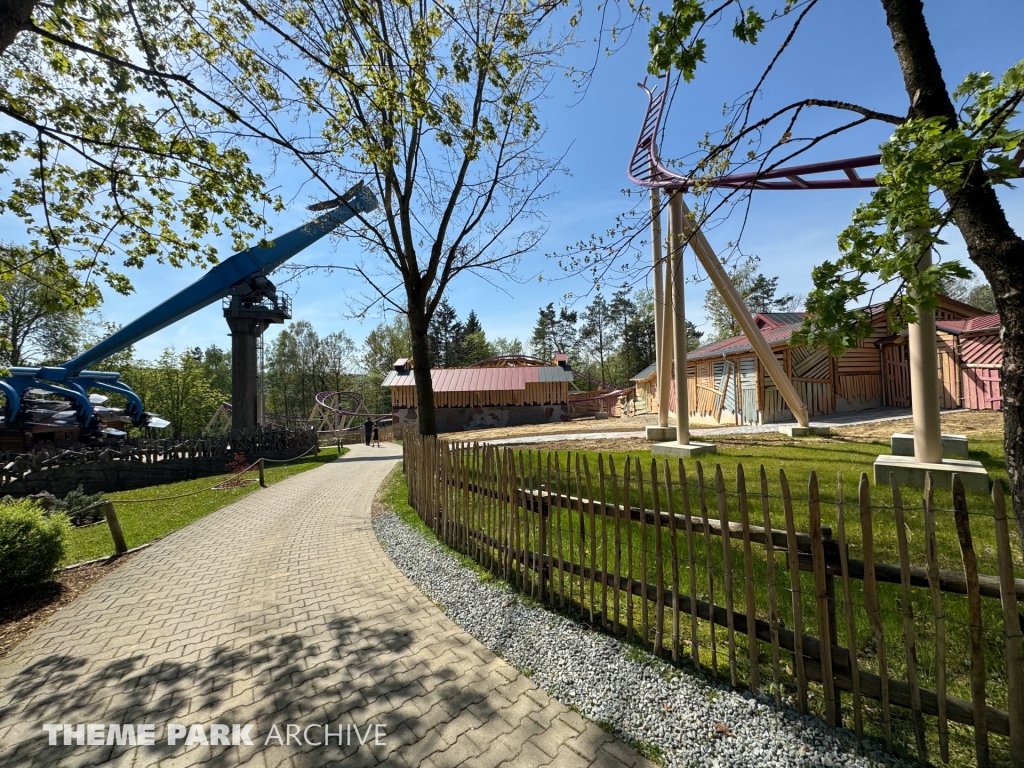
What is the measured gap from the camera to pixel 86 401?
2178 centimetres

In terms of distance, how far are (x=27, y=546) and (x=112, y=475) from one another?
14201 mm

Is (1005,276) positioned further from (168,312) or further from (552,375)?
(552,375)

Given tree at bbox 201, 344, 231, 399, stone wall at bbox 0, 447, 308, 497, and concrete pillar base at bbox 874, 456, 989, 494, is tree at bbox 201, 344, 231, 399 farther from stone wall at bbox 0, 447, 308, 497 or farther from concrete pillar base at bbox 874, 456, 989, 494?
concrete pillar base at bbox 874, 456, 989, 494

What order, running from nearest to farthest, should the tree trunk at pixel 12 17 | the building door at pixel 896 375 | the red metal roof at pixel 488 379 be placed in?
1. the tree trunk at pixel 12 17
2. the building door at pixel 896 375
3. the red metal roof at pixel 488 379

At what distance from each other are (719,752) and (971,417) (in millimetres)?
16299

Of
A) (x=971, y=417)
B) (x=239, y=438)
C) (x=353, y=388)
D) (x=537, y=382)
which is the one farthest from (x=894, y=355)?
(x=353, y=388)

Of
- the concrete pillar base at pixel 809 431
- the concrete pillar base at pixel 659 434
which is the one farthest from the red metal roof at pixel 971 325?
the concrete pillar base at pixel 659 434

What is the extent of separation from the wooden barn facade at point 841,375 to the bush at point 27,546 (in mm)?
19035

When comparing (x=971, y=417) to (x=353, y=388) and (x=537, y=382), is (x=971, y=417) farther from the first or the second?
(x=353, y=388)

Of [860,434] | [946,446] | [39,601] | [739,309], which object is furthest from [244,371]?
[860,434]

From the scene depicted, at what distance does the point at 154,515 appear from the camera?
31.0ft

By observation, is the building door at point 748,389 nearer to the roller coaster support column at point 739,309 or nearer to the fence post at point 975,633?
the roller coaster support column at point 739,309

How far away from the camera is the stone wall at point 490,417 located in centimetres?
2972

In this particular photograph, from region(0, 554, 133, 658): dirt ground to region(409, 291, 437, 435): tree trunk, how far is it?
558cm
